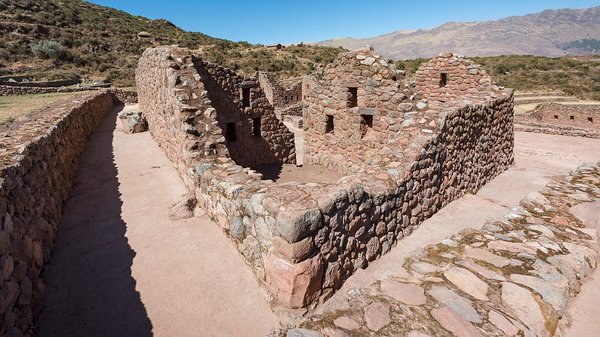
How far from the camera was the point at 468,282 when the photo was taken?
2.66m

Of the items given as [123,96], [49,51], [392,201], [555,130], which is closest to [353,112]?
[392,201]

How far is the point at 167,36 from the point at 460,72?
174 feet

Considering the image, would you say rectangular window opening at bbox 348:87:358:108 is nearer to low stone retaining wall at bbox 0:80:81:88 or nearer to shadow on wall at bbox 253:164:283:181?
shadow on wall at bbox 253:164:283:181

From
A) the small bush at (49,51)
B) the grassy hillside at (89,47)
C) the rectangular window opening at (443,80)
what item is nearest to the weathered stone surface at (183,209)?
the rectangular window opening at (443,80)

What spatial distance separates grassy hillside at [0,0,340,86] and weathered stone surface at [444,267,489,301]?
36.7 m

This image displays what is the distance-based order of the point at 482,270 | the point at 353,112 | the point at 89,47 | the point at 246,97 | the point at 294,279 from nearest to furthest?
the point at 482,270 < the point at 294,279 < the point at 353,112 < the point at 246,97 < the point at 89,47

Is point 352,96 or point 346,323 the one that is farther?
point 352,96

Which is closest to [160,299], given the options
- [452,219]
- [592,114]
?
[452,219]

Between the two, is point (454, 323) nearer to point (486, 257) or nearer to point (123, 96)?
point (486, 257)

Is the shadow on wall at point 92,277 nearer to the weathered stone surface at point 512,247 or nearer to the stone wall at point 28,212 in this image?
the stone wall at point 28,212

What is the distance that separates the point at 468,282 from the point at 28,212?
495 cm

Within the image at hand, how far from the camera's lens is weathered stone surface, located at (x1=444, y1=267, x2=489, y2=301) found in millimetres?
2547

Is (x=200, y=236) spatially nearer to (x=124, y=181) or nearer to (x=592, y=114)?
(x=124, y=181)

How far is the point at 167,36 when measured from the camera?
5300cm
